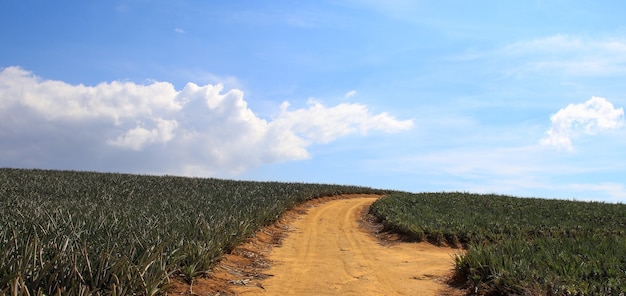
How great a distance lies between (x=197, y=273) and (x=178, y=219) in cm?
332

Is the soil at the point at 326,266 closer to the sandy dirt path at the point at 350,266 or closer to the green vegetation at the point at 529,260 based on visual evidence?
the sandy dirt path at the point at 350,266

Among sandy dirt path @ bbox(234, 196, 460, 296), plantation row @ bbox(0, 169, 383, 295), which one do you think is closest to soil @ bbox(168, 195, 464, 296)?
sandy dirt path @ bbox(234, 196, 460, 296)

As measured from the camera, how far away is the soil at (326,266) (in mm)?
7844

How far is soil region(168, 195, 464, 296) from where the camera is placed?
25.7ft

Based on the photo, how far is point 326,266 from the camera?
32.8 ft

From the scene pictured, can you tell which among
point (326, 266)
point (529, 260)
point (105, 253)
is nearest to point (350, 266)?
point (326, 266)

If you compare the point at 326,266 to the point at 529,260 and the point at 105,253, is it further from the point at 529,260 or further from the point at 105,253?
the point at 105,253

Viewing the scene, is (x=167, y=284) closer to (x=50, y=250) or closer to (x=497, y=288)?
(x=50, y=250)

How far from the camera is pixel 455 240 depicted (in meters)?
15.1

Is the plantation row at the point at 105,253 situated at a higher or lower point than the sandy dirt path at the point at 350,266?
higher

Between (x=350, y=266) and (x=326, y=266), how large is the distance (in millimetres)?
588

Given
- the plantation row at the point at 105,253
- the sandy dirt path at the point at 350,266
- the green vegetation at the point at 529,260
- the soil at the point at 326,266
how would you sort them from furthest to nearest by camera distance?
1. the sandy dirt path at the point at 350,266
2. the soil at the point at 326,266
3. the green vegetation at the point at 529,260
4. the plantation row at the point at 105,253

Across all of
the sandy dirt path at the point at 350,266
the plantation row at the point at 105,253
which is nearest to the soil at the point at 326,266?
the sandy dirt path at the point at 350,266

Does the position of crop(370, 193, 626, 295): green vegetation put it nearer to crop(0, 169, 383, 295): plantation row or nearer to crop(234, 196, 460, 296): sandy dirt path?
crop(234, 196, 460, 296): sandy dirt path
